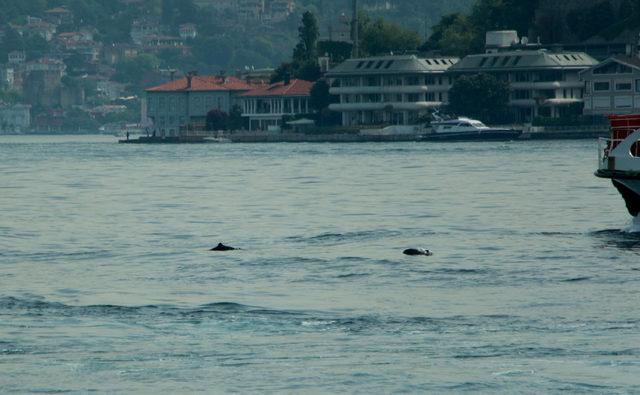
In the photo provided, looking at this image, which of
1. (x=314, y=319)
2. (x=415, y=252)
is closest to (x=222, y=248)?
(x=415, y=252)

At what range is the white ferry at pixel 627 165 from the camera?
54.9m

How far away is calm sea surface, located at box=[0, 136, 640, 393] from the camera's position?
32.6m

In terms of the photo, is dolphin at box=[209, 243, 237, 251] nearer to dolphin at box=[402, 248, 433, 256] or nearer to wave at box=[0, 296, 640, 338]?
dolphin at box=[402, 248, 433, 256]

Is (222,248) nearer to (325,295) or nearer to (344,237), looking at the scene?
(344,237)

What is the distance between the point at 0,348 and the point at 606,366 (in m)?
11.0

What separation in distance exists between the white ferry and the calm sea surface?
133 centimetres

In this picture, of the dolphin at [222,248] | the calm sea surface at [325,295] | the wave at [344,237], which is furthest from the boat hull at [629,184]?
the dolphin at [222,248]

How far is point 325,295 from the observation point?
42906 millimetres

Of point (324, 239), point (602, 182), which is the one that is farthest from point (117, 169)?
point (324, 239)

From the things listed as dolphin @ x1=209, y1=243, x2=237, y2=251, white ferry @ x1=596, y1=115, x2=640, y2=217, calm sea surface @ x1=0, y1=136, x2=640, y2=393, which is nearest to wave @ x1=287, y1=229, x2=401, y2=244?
calm sea surface @ x1=0, y1=136, x2=640, y2=393

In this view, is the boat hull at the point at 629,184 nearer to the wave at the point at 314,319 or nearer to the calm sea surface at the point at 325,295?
the calm sea surface at the point at 325,295

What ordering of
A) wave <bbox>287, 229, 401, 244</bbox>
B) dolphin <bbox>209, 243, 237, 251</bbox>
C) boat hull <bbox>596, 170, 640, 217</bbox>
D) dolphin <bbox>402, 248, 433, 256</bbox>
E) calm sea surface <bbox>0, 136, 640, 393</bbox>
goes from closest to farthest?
calm sea surface <bbox>0, 136, 640, 393</bbox> < dolphin <bbox>402, 248, 433, 256</bbox> < boat hull <bbox>596, 170, 640, 217</bbox> < dolphin <bbox>209, 243, 237, 251</bbox> < wave <bbox>287, 229, 401, 244</bbox>

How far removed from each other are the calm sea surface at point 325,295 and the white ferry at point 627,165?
133cm

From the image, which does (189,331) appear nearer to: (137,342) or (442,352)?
(137,342)
